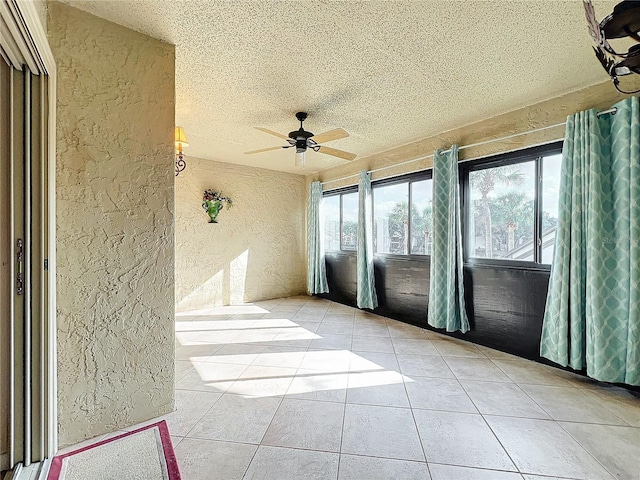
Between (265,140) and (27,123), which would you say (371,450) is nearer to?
(27,123)

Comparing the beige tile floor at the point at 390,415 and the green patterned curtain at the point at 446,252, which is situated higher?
the green patterned curtain at the point at 446,252

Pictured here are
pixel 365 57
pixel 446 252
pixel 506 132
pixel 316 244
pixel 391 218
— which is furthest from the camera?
pixel 316 244

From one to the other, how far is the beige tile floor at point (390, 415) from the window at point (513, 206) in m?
1.06

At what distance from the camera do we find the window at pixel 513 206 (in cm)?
273

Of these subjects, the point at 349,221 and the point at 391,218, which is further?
the point at 349,221

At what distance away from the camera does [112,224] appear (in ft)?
5.71

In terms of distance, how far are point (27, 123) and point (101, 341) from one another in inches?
46.7

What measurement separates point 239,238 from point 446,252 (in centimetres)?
335

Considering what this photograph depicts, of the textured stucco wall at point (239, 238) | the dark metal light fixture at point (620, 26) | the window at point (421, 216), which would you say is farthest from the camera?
the textured stucco wall at point (239, 238)

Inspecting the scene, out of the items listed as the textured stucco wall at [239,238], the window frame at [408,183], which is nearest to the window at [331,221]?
the textured stucco wall at [239,238]

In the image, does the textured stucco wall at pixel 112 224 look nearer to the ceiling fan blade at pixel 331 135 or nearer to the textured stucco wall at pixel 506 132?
the ceiling fan blade at pixel 331 135

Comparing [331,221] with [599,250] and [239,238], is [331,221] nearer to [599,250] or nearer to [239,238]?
[239,238]

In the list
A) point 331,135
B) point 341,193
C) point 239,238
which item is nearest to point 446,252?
point 331,135

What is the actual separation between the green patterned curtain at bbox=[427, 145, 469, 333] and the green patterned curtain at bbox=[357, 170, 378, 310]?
102cm
